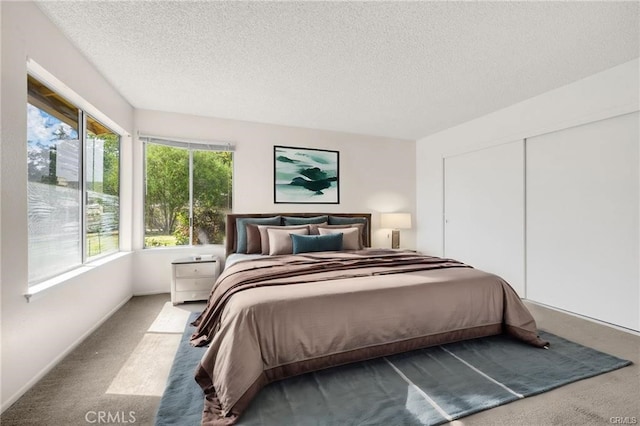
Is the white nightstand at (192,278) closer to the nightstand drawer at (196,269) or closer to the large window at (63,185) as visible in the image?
the nightstand drawer at (196,269)

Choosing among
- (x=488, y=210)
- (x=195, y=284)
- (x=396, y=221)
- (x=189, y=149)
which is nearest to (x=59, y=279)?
(x=195, y=284)

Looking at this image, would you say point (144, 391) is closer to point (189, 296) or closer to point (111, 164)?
point (189, 296)

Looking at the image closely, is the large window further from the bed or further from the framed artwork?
the framed artwork

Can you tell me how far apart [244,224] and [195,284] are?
943 millimetres

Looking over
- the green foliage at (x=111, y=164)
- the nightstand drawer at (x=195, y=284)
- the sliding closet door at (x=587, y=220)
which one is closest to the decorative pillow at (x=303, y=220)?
the nightstand drawer at (x=195, y=284)

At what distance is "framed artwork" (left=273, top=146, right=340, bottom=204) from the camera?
451 cm

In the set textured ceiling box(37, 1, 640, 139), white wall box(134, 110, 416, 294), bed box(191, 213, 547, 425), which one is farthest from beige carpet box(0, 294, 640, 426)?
textured ceiling box(37, 1, 640, 139)

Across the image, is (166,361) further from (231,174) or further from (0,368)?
(231,174)

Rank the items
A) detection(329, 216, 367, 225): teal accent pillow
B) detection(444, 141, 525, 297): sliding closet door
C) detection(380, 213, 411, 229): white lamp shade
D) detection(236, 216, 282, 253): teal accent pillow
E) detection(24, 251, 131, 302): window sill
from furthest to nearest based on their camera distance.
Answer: detection(380, 213, 411, 229): white lamp shade → detection(329, 216, 367, 225): teal accent pillow → detection(236, 216, 282, 253): teal accent pillow → detection(444, 141, 525, 297): sliding closet door → detection(24, 251, 131, 302): window sill

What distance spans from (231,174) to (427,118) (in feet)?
9.61

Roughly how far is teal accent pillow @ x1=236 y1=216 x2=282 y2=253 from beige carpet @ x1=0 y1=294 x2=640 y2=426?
1390 mm

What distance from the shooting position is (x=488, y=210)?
411cm

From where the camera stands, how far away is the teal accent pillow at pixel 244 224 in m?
3.89
